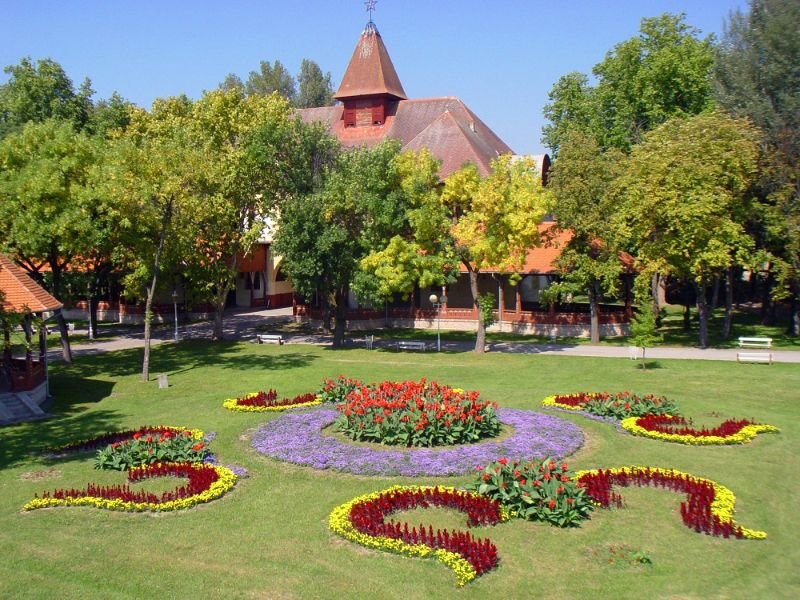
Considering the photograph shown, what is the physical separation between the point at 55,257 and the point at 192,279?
339 inches

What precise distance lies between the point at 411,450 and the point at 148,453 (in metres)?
6.46

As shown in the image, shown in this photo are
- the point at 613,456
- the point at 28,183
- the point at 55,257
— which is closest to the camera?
the point at 613,456

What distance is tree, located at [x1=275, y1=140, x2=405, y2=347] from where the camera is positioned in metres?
34.4

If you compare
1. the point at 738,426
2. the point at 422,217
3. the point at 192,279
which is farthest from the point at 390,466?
the point at 192,279

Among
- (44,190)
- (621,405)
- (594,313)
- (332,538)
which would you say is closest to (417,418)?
(332,538)

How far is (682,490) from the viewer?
1580 cm

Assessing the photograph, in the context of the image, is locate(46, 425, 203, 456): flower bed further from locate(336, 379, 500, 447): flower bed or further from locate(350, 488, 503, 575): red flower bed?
locate(350, 488, 503, 575): red flower bed

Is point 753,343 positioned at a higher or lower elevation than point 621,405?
higher

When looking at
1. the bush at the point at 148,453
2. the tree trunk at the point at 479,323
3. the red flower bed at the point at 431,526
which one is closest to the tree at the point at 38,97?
the tree trunk at the point at 479,323

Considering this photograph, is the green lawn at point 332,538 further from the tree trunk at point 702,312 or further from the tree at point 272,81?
the tree at point 272,81

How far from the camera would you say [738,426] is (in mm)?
20469

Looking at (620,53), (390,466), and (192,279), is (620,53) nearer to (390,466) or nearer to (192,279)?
(192,279)

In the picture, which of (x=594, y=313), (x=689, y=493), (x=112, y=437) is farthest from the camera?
(x=594, y=313)

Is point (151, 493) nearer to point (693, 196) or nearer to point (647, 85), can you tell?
point (693, 196)
